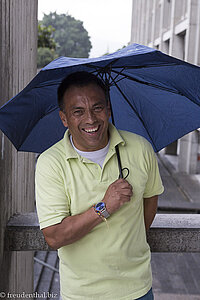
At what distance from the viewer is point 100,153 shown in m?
2.12

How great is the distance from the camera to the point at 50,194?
1.95 m

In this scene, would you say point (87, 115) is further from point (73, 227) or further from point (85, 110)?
point (73, 227)

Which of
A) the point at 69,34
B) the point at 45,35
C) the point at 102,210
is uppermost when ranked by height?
the point at 69,34

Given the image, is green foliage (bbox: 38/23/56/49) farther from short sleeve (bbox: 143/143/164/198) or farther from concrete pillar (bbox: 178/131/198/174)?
short sleeve (bbox: 143/143/164/198)

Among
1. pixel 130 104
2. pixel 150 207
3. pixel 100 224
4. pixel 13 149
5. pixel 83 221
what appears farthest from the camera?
pixel 13 149

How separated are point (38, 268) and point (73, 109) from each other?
6.59m

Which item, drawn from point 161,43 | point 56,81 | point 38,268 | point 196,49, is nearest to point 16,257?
point 56,81

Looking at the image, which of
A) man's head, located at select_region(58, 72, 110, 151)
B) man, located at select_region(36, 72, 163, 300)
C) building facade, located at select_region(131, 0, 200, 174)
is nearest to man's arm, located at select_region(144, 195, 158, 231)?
man, located at select_region(36, 72, 163, 300)

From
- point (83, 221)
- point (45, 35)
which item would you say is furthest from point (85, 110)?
point (45, 35)

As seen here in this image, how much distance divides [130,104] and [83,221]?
111 cm

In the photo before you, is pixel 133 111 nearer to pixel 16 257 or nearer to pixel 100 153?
pixel 100 153

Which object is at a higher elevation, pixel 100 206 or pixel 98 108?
pixel 98 108

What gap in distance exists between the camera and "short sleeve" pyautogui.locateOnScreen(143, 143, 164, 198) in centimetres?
217

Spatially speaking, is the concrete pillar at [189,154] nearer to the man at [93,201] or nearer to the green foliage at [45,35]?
the green foliage at [45,35]
